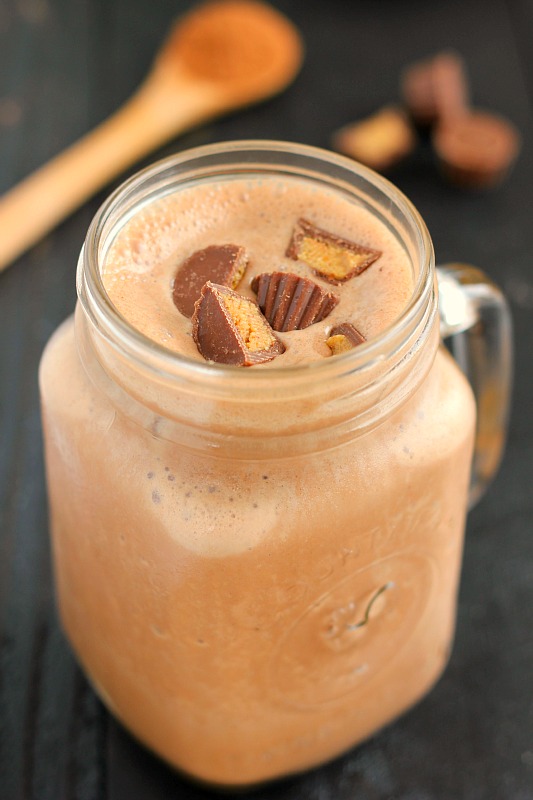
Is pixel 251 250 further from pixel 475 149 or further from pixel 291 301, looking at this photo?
pixel 475 149

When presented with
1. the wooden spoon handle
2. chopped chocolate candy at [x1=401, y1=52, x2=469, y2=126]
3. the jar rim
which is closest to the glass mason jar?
the jar rim

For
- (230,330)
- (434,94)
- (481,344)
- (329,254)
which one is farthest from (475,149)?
(230,330)

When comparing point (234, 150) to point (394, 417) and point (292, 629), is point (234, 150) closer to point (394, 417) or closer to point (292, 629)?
point (394, 417)

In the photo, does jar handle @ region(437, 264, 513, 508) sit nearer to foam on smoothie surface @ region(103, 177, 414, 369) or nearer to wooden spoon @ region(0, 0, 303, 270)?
foam on smoothie surface @ region(103, 177, 414, 369)

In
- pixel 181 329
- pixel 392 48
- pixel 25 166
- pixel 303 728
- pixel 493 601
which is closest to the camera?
pixel 181 329

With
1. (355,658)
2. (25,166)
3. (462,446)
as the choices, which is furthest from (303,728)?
(25,166)

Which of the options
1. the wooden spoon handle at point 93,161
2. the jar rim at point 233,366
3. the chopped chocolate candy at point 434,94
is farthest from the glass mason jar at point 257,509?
the chopped chocolate candy at point 434,94
